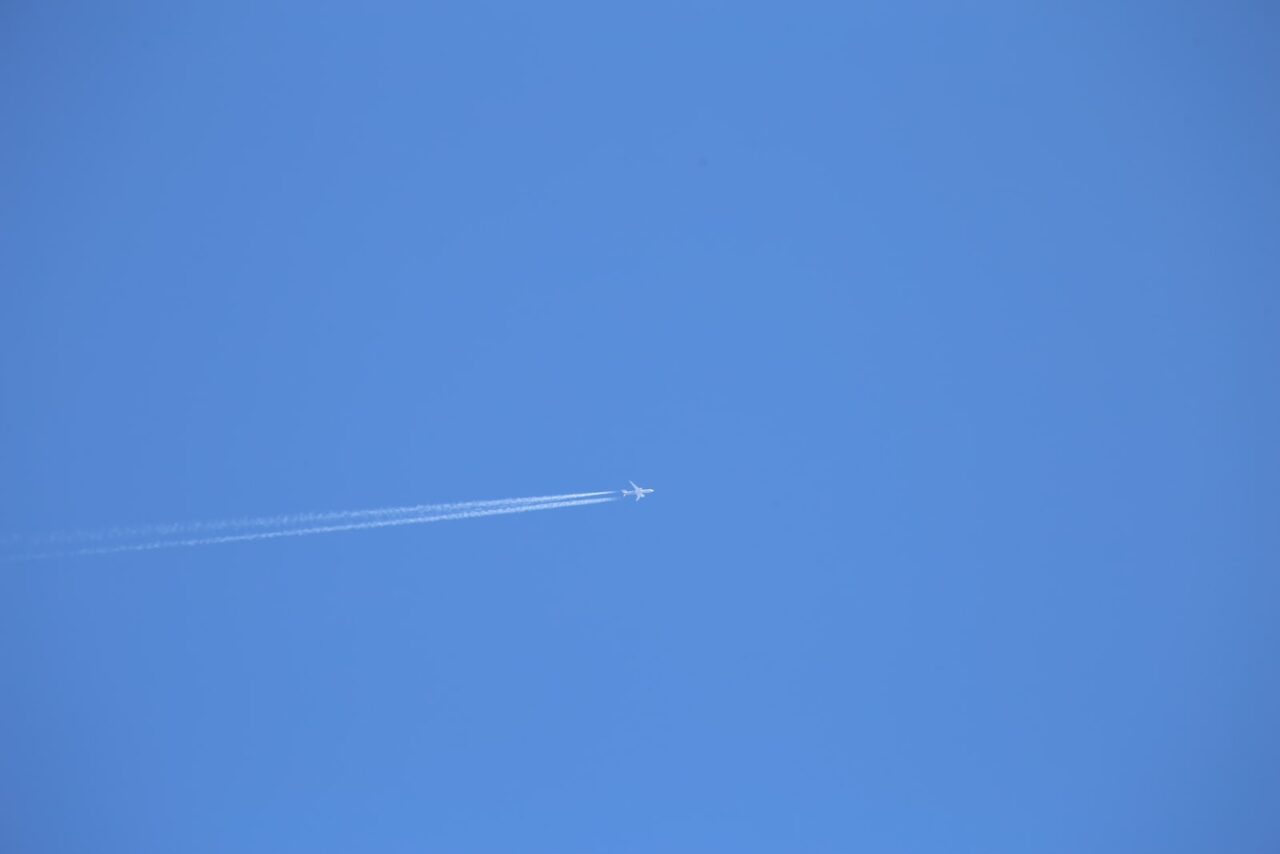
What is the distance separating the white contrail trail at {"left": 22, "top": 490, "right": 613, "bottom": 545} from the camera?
4238 mm

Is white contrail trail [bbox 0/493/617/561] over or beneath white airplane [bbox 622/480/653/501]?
beneath

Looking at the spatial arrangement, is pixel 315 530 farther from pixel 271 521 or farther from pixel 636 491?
pixel 636 491

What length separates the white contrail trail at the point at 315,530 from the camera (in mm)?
4234

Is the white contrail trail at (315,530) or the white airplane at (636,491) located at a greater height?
the white airplane at (636,491)

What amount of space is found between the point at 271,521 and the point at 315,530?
20cm

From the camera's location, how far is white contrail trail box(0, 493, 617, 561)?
4234mm

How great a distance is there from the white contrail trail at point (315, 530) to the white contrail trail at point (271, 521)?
0.05 ft

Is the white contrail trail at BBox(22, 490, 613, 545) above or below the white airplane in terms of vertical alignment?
below

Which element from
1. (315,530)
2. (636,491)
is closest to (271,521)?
(315,530)

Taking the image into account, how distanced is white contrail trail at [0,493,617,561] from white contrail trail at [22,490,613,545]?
0.05 ft

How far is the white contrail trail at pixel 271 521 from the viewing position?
4.24 meters

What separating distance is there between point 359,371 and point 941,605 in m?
2.59

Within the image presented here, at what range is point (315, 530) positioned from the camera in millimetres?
4277

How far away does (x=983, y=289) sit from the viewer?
4246 millimetres
